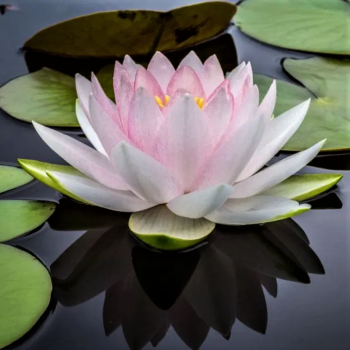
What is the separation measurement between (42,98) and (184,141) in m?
0.59

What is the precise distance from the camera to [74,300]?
790mm

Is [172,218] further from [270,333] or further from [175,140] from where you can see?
[270,333]

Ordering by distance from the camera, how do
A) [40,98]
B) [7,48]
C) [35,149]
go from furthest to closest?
[7,48] < [40,98] < [35,149]

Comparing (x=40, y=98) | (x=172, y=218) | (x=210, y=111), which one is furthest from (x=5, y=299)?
(x=40, y=98)

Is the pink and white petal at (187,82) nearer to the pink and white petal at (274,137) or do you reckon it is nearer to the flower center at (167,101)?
the flower center at (167,101)

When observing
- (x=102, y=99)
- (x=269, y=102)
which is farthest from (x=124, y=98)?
(x=269, y=102)

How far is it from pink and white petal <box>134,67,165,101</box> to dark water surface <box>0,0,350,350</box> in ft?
0.71

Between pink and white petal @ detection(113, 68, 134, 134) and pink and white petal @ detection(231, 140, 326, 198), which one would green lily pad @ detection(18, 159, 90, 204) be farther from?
pink and white petal @ detection(231, 140, 326, 198)

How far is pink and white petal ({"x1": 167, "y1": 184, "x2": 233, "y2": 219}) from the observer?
2.54 ft

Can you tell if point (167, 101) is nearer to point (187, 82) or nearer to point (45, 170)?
point (187, 82)

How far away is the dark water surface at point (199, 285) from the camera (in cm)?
73

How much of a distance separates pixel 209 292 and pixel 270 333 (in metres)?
0.11

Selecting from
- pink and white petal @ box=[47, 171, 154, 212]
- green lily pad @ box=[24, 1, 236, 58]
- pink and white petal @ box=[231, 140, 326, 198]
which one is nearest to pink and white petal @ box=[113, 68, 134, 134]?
pink and white petal @ box=[47, 171, 154, 212]

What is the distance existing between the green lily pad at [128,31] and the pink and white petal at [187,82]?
1.78 feet
